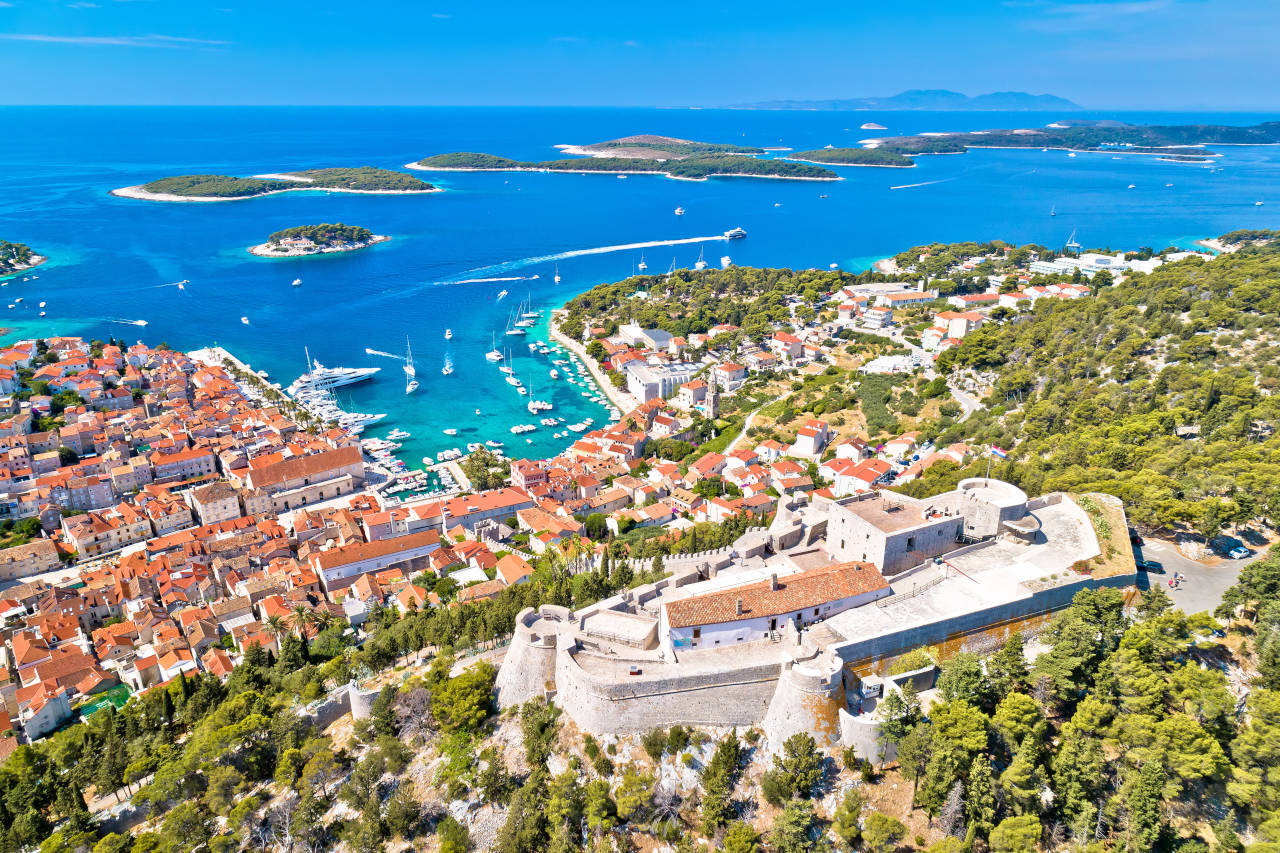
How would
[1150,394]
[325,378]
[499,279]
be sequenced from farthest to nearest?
[499,279] → [325,378] → [1150,394]

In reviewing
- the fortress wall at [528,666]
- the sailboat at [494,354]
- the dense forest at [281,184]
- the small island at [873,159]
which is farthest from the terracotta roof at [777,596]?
the small island at [873,159]

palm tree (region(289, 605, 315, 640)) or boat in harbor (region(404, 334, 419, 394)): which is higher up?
boat in harbor (region(404, 334, 419, 394))

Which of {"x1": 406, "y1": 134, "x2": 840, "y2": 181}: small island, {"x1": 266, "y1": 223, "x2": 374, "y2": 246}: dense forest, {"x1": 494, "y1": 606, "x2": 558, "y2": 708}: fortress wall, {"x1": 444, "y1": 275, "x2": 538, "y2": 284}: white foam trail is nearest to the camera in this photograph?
{"x1": 494, "y1": 606, "x2": 558, "y2": 708}: fortress wall

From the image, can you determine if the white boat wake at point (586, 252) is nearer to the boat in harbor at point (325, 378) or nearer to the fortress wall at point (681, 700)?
the boat in harbor at point (325, 378)

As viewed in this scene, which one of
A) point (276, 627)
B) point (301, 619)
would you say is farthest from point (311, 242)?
point (301, 619)

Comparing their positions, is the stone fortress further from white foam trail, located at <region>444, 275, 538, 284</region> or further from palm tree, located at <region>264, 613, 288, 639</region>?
white foam trail, located at <region>444, 275, 538, 284</region>

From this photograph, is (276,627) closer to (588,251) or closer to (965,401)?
(965,401)

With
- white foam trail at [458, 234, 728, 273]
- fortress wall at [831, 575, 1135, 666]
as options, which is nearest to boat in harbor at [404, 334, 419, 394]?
white foam trail at [458, 234, 728, 273]
